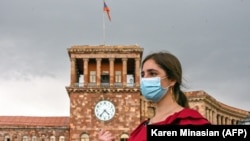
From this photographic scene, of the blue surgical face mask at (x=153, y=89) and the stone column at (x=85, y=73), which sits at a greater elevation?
the stone column at (x=85, y=73)

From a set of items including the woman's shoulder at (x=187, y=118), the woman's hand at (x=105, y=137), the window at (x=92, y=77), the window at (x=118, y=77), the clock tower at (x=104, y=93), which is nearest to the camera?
the woman's shoulder at (x=187, y=118)

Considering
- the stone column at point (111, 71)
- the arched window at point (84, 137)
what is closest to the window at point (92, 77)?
the stone column at point (111, 71)

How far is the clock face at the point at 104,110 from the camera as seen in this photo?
179 ft

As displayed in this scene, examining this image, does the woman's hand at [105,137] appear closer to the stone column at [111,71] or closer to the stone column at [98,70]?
the stone column at [111,71]

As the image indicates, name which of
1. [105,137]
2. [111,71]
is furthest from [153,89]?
[111,71]

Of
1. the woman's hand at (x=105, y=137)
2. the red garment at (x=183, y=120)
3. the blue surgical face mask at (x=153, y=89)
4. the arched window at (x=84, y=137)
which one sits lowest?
the woman's hand at (x=105, y=137)

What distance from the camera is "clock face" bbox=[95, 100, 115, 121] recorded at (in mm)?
54500

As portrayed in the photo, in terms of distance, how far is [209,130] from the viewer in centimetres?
479

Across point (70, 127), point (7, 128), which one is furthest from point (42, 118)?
point (70, 127)

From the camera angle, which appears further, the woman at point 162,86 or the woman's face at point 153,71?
the woman's face at point 153,71

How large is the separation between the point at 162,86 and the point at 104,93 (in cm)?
4921

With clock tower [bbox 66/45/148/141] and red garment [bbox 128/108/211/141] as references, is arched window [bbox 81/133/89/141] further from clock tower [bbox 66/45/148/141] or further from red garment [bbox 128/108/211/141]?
red garment [bbox 128/108/211/141]

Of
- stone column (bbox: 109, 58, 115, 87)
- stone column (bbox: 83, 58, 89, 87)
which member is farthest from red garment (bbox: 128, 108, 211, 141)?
stone column (bbox: 83, 58, 89, 87)

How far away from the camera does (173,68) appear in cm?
594
